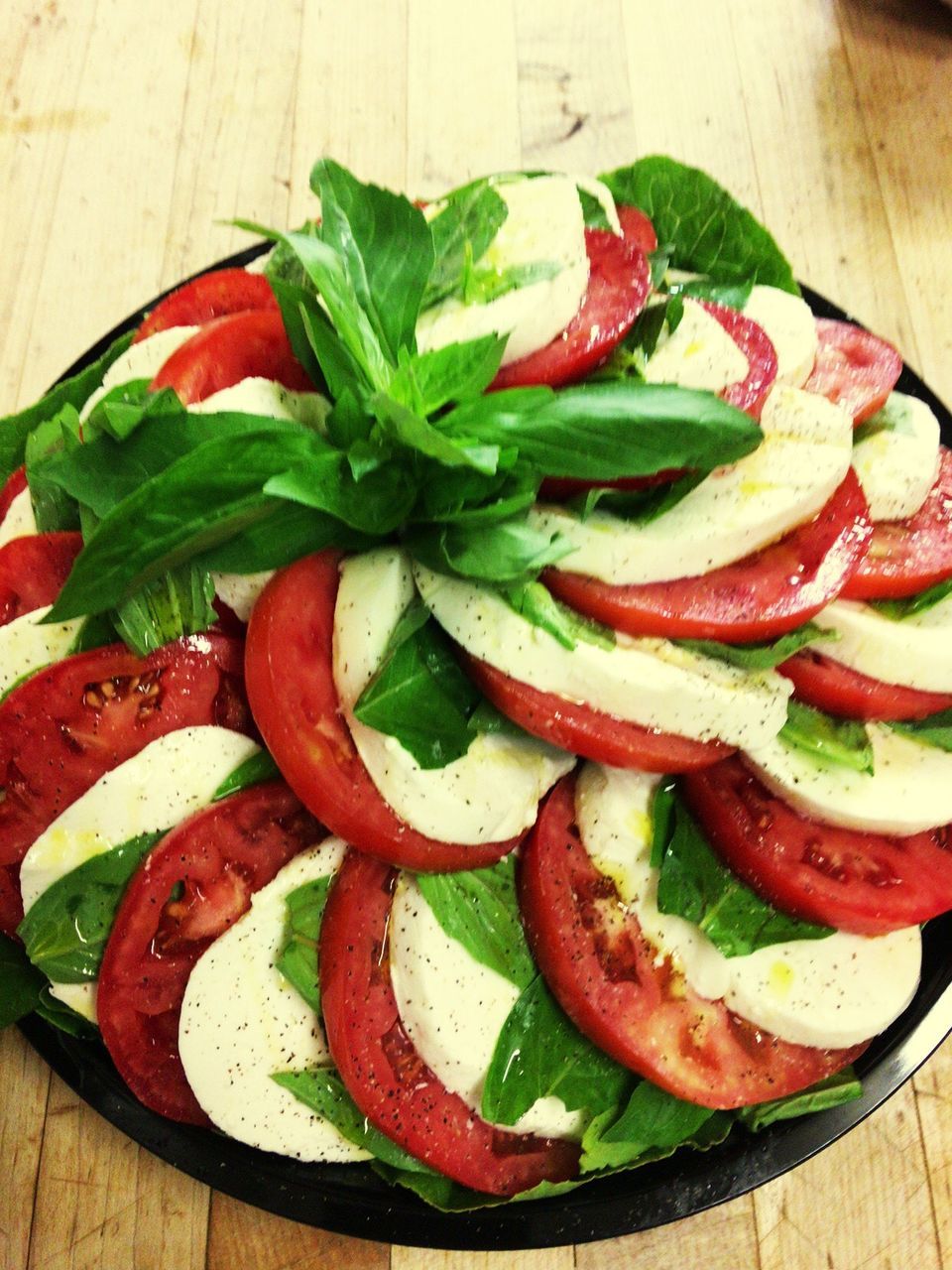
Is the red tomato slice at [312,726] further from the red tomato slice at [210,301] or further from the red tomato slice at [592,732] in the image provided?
the red tomato slice at [210,301]

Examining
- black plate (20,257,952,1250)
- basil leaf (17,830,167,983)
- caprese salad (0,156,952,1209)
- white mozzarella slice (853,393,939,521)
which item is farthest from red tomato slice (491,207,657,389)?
black plate (20,257,952,1250)

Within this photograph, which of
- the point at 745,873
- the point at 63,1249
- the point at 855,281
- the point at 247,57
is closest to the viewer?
the point at 745,873

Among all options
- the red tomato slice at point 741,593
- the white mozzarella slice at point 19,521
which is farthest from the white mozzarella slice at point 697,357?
the white mozzarella slice at point 19,521

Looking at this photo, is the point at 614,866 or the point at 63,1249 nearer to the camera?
the point at 614,866

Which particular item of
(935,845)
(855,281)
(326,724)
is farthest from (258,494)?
(855,281)

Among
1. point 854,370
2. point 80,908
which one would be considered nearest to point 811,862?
point 854,370

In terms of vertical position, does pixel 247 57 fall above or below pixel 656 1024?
above

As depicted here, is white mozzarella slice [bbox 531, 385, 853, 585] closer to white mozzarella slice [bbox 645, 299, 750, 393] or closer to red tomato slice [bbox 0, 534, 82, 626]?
white mozzarella slice [bbox 645, 299, 750, 393]

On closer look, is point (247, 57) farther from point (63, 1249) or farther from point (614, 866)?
point (63, 1249)
